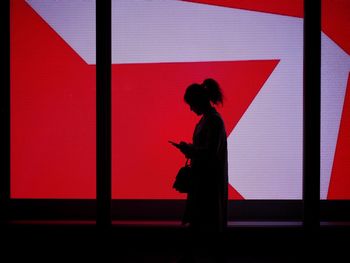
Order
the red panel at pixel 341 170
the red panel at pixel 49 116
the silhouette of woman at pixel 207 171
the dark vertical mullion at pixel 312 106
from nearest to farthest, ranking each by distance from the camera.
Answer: the silhouette of woman at pixel 207 171
the dark vertical mullion at pixel 312 106
the red panel at pixel 341 170
the red panel at pixel 49 116

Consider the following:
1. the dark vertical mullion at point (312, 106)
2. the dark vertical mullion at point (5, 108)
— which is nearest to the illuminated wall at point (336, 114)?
the dark vertical mullion at point (312, 106)

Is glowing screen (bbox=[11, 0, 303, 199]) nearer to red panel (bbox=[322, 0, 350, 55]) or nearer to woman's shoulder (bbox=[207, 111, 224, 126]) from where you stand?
red panel (bbox=[322, 0, 350, 55])

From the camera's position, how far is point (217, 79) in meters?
3.53

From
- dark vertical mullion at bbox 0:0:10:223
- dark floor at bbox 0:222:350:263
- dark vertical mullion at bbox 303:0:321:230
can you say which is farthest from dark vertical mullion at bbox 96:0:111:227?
dark vertical mullion at bbox 303:0:321:230

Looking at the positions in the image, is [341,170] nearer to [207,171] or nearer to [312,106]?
[312,106]

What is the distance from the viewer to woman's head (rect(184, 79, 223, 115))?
2570 millimetres

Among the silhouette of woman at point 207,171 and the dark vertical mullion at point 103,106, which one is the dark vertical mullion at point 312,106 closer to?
the silhouette of woman at point 207,171

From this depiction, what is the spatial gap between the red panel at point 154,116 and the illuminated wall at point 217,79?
10 mm

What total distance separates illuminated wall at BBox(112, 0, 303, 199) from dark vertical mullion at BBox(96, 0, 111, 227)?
294mm

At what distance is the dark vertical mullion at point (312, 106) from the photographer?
309 cm

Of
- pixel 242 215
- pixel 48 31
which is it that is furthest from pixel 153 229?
pixel 48 31

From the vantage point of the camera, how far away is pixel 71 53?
11.8 ft

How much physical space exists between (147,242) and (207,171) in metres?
1.28

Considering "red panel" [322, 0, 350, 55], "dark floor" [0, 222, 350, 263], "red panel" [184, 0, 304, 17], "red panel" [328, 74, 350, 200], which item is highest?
"red panel" [184, 0, 304, 17]
